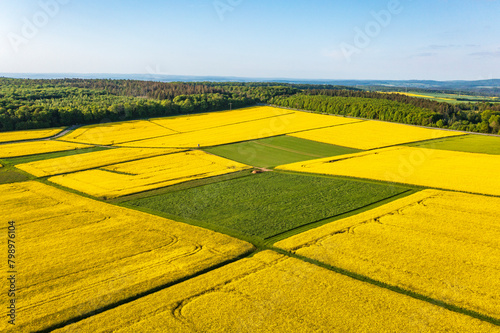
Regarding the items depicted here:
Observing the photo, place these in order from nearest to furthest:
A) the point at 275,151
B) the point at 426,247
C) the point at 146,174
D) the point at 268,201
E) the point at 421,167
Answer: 1. the point at 426,247
2. the point at 268,201
3. the point at 146,174
4. the point at 421,167
5. the point at 275,151

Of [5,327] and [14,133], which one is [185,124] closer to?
[14,133]

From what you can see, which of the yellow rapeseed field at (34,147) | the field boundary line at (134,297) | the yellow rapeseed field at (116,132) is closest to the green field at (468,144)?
the field boundary line at (134,297)

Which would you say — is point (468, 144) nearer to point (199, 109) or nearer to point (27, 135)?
point (199, 109)

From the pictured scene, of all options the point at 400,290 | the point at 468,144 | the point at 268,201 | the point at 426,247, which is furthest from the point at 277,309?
the point at 468,144

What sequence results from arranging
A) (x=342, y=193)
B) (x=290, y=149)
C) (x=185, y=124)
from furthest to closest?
(x=185, y=124) → (x=290, y=149) → (x=342, y=193)

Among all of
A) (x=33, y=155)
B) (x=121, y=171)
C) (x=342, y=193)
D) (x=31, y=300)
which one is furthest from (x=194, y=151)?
(x=31, y=300)

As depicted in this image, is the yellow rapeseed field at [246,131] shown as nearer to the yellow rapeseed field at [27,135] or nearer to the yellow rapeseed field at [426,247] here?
the yellow rapeseed field at [27,135]

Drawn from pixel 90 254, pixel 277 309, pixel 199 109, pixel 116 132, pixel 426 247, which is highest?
pixel 199 109

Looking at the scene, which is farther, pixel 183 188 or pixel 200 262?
pixel 183 188
